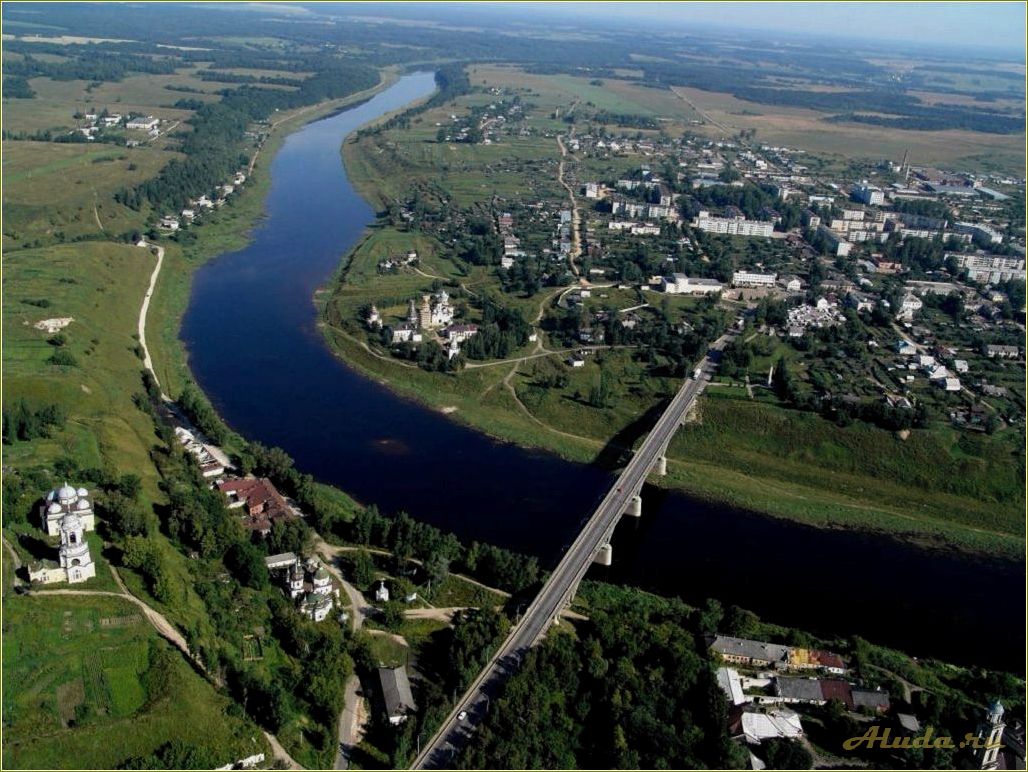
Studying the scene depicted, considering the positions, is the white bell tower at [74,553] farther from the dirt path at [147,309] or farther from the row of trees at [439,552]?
the dirt path at [147,309]

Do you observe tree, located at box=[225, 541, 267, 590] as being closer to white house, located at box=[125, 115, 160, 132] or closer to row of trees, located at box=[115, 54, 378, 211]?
row of trees, located at box=[115, 54, 378, 211]

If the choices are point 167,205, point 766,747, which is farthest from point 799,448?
point 167,205

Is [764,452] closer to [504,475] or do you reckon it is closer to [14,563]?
[504,475]

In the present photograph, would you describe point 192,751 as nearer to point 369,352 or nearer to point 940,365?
point 369,352

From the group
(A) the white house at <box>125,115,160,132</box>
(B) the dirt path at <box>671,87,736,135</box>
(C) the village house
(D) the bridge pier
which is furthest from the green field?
(B) the dirt path at <box>671,87,736,135</box>

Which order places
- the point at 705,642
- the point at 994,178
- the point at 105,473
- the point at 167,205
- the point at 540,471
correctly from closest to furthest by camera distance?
the point at 705,642 → the point at 105,473 → the point at 540,471 → the point at 167,205 → the point at 994,178

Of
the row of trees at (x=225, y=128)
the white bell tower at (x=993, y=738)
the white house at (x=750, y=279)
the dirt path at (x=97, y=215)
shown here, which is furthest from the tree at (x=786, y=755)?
the row of trees at (x=225, y=128)
